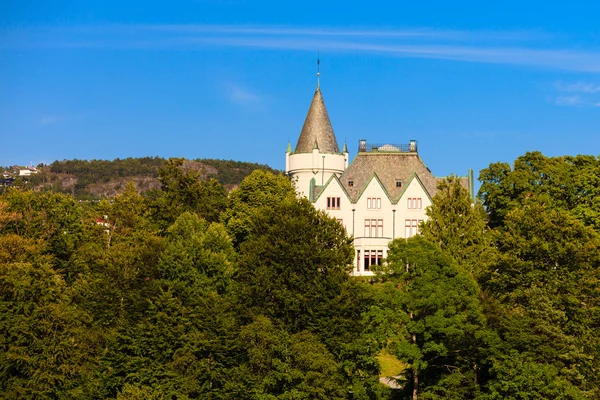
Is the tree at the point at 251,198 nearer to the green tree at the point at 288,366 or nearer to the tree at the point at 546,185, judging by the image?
the tree at the point at 546,185

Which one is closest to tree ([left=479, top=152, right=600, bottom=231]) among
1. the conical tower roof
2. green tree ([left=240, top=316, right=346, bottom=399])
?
the conical tower roof

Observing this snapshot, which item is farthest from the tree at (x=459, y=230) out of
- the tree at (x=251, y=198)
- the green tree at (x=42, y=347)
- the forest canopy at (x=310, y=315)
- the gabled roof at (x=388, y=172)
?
the green tree at (x=42, y=347)

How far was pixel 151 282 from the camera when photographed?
68.6 metres

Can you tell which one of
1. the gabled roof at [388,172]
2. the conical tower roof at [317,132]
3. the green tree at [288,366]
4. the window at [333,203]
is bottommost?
the green tree at [288,366]

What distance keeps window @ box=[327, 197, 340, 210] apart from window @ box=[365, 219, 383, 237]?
3.34 metres

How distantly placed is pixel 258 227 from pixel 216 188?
3204 centimetres

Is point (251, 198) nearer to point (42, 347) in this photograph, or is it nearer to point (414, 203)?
point (414, 203)

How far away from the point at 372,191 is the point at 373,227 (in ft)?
11.9

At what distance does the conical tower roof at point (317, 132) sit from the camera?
10338 cm

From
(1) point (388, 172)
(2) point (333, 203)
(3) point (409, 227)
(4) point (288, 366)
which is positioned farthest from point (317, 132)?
(4) point (288, 366)

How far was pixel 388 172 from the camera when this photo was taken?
318 ft

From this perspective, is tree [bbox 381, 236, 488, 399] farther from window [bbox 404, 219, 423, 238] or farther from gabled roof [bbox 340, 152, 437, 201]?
gabled roof [bbox 340, 152, 437, 201]

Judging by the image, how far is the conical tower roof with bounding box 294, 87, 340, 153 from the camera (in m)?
103

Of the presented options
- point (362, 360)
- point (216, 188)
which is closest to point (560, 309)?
point (362, 360)
